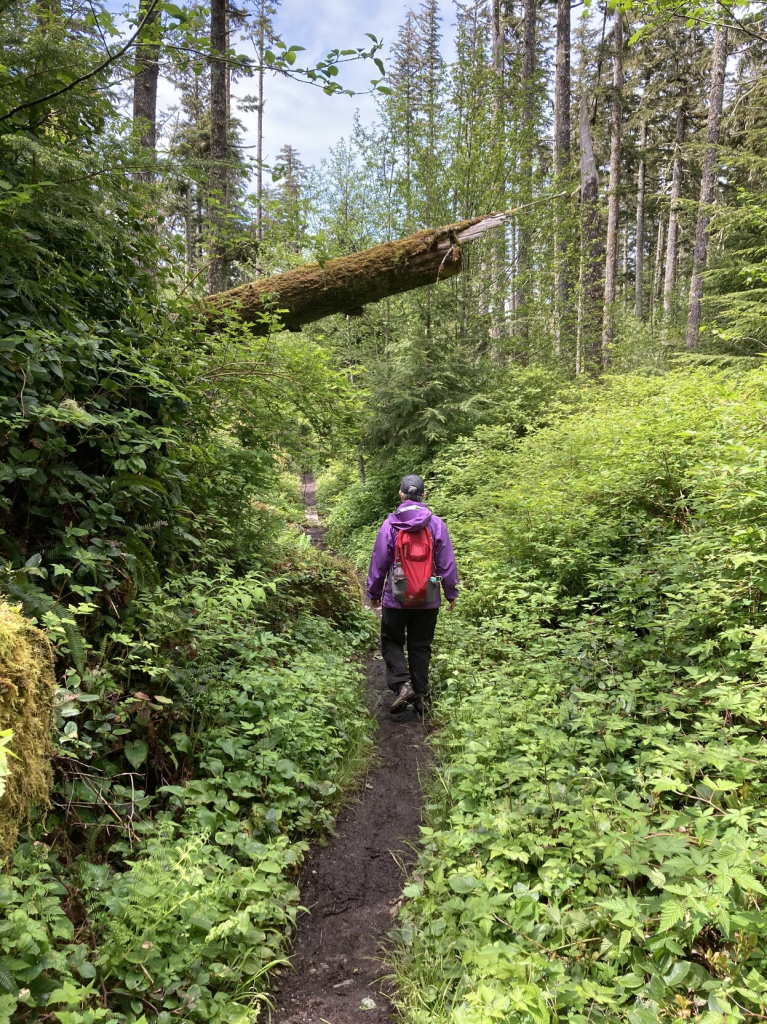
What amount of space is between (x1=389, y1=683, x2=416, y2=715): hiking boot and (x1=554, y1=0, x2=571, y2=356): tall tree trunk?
11398 mm

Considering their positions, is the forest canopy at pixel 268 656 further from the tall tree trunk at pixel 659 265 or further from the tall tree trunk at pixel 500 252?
the tall tree trunk at pixel 659 265

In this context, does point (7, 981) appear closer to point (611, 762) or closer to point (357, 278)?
point (611, 762)

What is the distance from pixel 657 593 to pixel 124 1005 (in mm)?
4538

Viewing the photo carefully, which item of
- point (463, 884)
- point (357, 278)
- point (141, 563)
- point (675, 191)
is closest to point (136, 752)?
point (141, 563)

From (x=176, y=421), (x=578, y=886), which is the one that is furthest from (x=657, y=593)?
(x=176, y=421)

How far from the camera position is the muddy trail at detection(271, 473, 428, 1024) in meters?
2.40

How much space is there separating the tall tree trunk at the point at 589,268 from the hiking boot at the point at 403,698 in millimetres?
11861

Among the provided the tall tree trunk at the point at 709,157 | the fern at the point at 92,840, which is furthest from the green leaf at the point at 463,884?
the tall tree trunk at the point at 709,157

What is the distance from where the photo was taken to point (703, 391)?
7.54 meters

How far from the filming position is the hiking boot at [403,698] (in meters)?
4.98

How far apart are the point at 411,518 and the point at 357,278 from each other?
12.9 feet

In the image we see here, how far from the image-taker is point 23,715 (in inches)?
77.7

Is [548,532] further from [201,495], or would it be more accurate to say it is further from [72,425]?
[72,425]

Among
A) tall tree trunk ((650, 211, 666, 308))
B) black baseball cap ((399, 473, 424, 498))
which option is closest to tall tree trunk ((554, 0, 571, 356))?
black baseball cap ((399, 473, 424, 498))
